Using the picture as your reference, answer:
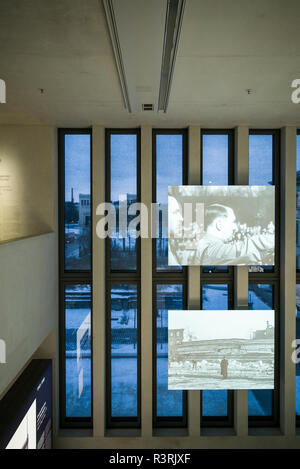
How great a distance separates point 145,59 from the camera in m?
2.98

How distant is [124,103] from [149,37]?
1448mm

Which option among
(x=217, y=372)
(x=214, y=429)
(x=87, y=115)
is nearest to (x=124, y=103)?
(x=87, y=115)

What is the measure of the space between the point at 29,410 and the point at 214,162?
Result: 12.9 ft

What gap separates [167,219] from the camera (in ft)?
17.4

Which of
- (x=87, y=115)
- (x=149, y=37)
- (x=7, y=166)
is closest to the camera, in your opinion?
(x=149, y=37)

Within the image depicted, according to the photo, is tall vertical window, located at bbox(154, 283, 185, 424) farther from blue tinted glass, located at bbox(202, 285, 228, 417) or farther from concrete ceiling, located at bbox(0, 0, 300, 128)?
concrete ceiling, located at bbox(0, 0, 300, 128)

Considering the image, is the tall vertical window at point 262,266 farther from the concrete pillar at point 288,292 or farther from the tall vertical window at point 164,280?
the tall vertical window at point 164,280

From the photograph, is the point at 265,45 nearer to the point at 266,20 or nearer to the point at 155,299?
the point at 266,20

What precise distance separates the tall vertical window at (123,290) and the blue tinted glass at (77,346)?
0.29 meters

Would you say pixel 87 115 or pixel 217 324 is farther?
pixel 217 324

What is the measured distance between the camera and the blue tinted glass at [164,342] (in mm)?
5336
